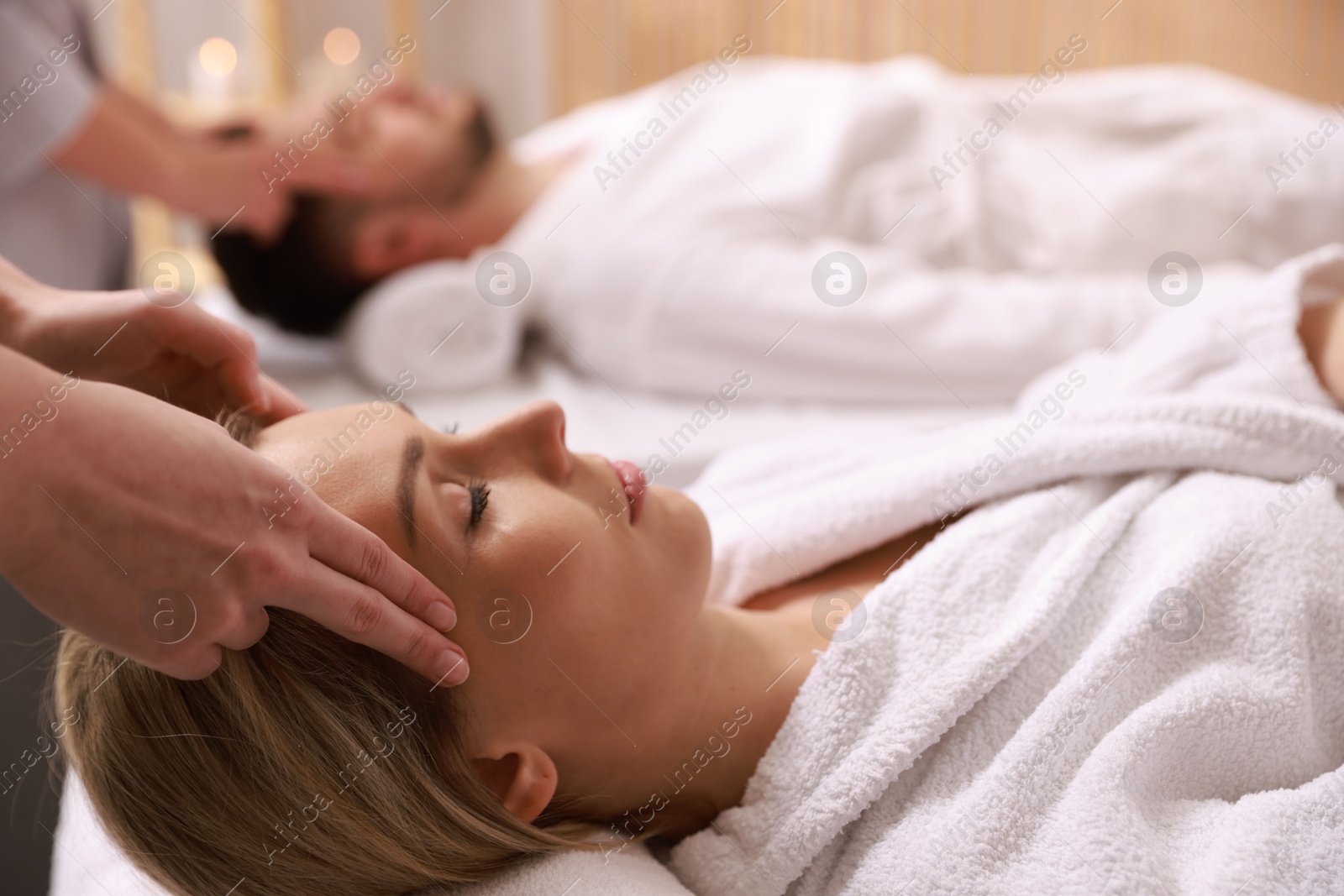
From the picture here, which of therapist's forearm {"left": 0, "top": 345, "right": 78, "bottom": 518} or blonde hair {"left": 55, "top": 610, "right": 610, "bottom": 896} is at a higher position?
therapist's forearm {"left": 0, "top": 345, "right": 78, "bottom": 518}

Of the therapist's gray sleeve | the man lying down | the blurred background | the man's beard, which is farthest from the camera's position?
A: the blurred background

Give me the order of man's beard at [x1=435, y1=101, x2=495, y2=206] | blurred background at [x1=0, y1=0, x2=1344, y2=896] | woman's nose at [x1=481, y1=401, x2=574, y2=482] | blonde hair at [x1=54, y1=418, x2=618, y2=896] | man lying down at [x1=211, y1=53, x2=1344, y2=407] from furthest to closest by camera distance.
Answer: blurred background at [x1=0, y1=0, x2=1344, y2=896]
man's beard at [x1=435, y1=101, x2=495, y2=206]
man lying down at [x1=211, y1=53, x2=1344, y2=407]
woman's nose at [x1=481, y1=401, x2=574, y2=482]
blonde hair at [x1=54, y1=418, x2=618, y2=896]

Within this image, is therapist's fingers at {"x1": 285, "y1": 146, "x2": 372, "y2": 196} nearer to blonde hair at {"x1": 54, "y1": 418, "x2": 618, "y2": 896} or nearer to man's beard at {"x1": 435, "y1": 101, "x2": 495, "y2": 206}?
man's beard at {"x1": 435, "y1": 101, "x2": 495, "y2": 206}

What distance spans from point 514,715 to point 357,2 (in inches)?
93.0

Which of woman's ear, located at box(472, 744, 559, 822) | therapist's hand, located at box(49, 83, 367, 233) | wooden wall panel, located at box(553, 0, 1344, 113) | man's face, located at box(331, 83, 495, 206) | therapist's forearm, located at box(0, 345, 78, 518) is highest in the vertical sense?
wooden wall panel, located at box(553, 0, 1344, 113)

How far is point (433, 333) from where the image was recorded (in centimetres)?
169

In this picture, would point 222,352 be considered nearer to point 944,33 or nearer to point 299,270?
point 299,270

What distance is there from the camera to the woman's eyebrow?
68 centimetres

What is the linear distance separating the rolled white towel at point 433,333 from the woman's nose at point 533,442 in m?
0.94

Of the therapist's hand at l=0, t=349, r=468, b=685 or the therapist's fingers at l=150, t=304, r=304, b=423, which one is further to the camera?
the therapist's fingers at l=150, t=304, r=304, b=423

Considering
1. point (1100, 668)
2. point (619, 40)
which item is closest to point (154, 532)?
point (1100, 668)

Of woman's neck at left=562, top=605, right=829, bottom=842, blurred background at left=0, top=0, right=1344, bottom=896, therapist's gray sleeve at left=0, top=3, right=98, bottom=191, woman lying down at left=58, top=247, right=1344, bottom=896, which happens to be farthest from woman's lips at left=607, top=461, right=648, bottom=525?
blurred background at left=0, top=0, right=1344, bottom=896

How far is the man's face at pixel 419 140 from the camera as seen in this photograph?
1.88 metres

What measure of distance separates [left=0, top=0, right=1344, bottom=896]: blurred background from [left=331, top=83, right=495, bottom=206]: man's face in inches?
24.2
